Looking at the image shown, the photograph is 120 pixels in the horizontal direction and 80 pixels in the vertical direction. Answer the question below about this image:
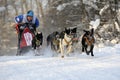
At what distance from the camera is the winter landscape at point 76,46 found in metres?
6.49

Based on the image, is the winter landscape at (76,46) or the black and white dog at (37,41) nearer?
the winter landscape at (76,46)

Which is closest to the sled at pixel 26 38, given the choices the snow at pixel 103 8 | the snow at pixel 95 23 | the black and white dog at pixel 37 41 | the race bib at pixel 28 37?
the race bib at pixel 28 37

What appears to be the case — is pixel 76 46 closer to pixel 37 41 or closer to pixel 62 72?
pixel 37 41

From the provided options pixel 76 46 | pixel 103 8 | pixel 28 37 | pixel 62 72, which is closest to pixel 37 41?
pixel 28 37

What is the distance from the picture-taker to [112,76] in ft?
19.8

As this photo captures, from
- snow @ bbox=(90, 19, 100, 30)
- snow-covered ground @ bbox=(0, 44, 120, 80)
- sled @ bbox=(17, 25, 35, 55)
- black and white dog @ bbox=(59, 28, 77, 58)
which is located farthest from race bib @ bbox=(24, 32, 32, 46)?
snow @ bbox=(90, 19, 100, 30)

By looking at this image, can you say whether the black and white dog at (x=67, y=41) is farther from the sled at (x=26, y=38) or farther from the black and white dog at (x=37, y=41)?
the sled at (x=26, y=38)

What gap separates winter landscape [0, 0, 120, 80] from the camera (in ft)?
21.3

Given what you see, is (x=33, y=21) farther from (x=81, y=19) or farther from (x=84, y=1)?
(x=81, y=19)

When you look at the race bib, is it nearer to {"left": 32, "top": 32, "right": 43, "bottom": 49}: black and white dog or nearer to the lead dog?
{"left": 32, "top": 32, "right": 43, "bottom": 49}: black and white dog

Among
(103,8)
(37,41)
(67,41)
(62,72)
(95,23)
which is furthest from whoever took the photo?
(103,8)

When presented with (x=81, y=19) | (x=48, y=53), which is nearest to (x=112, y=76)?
(x=48, y=53)

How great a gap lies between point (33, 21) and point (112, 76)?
688cm

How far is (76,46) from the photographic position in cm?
1088
